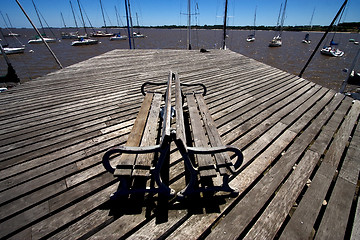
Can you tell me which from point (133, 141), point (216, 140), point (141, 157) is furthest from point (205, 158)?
point (133, 141)

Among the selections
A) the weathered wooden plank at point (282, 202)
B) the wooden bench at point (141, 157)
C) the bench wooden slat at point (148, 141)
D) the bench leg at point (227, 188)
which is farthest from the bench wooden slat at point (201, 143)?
the weathered wooden plank at point (282, 202)

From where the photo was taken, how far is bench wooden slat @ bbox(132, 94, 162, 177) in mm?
1815

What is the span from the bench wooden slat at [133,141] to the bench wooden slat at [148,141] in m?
0.06

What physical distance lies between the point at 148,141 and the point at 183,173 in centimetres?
65

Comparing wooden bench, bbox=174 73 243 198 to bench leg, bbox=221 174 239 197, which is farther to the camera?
bench leg, bbox=221 174 239 197

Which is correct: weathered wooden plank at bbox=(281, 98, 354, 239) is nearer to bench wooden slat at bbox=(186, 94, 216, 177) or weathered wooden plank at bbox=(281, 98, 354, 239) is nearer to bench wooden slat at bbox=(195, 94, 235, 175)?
bench wooden slat at bbox=(195, 94, 235, 175)

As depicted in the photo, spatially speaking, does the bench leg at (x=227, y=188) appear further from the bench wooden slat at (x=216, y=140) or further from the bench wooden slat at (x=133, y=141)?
the bench wooden slat at (x=133, y=141)

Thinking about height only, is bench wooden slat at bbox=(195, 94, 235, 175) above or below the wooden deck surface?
above

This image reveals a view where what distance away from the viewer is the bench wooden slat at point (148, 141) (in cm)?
182

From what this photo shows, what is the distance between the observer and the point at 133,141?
2.21 m

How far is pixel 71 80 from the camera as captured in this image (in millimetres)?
5859

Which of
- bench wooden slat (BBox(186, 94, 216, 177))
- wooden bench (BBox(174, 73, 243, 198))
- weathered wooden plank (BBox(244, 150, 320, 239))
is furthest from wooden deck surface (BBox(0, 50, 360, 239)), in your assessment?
bench wooden slat (BBox(186, 94, 216, 177))

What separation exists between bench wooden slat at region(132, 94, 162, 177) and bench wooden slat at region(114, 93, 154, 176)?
0.06m

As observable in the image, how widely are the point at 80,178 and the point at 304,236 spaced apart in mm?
2608
